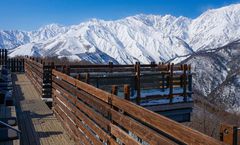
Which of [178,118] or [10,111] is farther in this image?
[178,118]

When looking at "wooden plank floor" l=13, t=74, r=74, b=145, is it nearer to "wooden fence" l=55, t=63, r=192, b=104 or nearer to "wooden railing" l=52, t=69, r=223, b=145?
"wooden railing" l=52, t=69, r=223, b=145

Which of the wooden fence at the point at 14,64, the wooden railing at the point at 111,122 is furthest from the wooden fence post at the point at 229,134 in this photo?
the wooden fence at the point at 14,64

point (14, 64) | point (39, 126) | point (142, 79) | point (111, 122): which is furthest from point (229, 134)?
point (14, 64)

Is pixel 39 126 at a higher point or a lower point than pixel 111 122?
lower

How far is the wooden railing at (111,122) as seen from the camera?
2.93 meters

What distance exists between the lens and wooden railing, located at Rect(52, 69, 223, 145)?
2.93 metres

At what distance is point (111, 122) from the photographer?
4.61 m

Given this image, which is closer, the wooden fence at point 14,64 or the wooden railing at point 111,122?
the wooden railing at point 111,122

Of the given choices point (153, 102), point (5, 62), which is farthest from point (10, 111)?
point (5, 62)

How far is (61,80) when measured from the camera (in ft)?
29.4

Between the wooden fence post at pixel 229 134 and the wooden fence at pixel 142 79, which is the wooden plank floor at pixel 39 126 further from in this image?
the wooden fence post at pixel 229 134

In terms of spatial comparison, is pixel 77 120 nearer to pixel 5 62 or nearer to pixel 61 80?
pixel 61 80

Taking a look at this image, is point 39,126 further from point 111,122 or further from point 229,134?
point 229,134

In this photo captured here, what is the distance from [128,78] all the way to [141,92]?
43.5 inches
